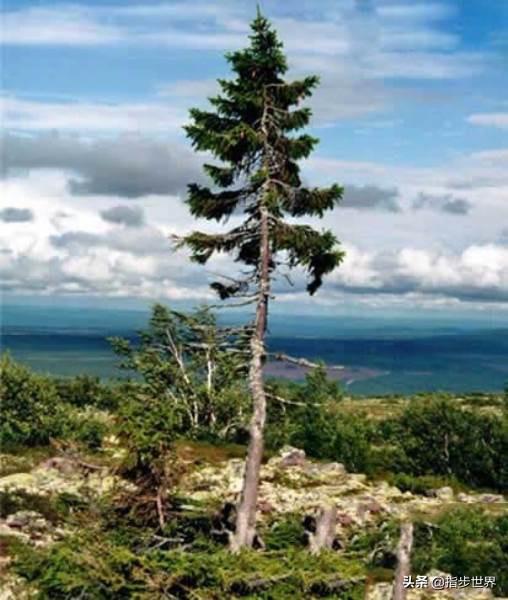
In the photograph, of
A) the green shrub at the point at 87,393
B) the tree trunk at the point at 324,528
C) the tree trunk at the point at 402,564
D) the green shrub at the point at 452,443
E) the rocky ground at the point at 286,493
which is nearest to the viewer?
the tree trunk at the point at 402,564

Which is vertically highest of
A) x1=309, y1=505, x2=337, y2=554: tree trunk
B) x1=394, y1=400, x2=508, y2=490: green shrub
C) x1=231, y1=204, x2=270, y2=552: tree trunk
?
x1=231, y1=204, x2=270, y2=552: tree trunk

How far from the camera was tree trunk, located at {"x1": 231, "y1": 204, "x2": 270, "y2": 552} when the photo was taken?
93.2 feet

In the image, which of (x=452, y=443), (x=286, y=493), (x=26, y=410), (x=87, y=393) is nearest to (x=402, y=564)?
(x=286, y=493)

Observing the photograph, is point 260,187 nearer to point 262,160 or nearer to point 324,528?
point 262,160

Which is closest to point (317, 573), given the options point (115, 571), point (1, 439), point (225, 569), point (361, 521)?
point (225, 569)

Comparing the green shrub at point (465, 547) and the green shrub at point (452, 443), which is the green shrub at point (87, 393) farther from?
the green shrub at point (465, 547)

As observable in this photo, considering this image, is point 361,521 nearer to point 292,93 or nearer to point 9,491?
point 9,491

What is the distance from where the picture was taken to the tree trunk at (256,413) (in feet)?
93.2

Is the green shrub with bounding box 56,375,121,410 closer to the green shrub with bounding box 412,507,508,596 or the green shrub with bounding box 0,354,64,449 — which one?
the green shrub with bounding box 0,354,64,449

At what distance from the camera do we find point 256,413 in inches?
1148

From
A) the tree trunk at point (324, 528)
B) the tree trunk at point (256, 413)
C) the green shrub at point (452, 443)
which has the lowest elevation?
the green shrub at point (452, 443)

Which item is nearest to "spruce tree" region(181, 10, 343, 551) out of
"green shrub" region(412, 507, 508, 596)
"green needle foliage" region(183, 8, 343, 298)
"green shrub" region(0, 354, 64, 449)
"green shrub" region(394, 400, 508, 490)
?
"green needle foliage" region(183, 8, 343, 298)

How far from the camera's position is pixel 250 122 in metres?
30.4

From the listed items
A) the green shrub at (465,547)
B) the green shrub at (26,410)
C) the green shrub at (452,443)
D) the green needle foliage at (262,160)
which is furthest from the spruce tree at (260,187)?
the green shrub at (452,443)
